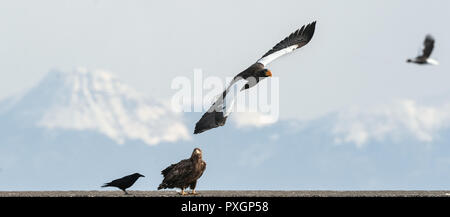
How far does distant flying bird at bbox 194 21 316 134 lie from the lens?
2273 cm

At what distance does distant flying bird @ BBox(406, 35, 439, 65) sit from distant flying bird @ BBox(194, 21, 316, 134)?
5852 mm

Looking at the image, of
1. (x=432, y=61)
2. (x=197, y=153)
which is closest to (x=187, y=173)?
(x=197, y=153)

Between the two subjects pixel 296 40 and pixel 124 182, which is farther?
pixel 296 40

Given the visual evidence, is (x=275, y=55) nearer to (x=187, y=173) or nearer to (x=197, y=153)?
(x=197, y=153)

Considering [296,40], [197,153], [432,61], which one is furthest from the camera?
[296,40]

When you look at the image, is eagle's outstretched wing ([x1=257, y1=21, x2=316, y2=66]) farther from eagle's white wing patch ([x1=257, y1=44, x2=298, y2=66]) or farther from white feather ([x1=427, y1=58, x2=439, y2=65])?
white feather ([x1=427, y1=58, x2=439, y2=65])

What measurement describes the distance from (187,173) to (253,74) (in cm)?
500

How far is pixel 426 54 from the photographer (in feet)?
67.7

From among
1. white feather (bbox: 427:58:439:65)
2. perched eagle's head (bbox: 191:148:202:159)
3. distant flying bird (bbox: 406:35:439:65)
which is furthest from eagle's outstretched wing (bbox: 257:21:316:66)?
white feather (bbox: 427:58:439:65)

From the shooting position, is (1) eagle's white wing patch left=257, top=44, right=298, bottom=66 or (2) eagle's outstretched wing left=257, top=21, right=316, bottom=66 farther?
(2) eagle's outstretched wing left=257, top=21, right=316, bottom=66

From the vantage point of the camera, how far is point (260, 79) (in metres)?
25.9
